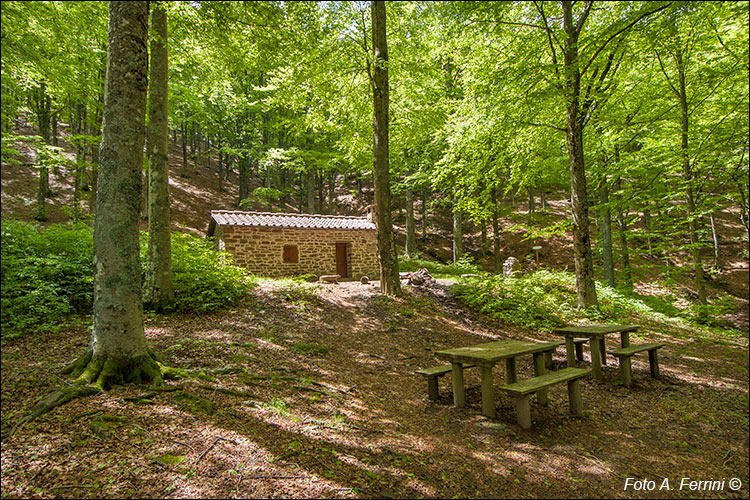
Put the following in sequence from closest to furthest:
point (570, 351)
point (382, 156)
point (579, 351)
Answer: point (570, 351)
point (579, 351)
point (382, 156)

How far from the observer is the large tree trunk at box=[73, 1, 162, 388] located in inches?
131

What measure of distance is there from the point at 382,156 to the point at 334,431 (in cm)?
751

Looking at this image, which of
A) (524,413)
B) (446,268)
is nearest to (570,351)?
(524,413)

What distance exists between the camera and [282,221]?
14211mm

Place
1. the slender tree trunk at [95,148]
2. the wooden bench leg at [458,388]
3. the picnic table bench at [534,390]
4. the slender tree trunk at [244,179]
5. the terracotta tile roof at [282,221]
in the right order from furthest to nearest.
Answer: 1. the slender tree trunk at [244,179]
2. the terracotta tile roof at [282,221]
3. the slender tree trunk at [95,148]
4. the wooden bench leg at [458,388]
5. the picnic table bench at [534,390]

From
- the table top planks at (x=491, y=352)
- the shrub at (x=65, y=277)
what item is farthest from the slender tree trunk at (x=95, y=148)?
the table top planks at (x=491, y=352)

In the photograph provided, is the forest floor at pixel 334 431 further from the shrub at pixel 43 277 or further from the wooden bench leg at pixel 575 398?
the shrub at pixel 43 277

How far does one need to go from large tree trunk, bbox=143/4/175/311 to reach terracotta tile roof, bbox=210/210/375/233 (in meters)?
5.72

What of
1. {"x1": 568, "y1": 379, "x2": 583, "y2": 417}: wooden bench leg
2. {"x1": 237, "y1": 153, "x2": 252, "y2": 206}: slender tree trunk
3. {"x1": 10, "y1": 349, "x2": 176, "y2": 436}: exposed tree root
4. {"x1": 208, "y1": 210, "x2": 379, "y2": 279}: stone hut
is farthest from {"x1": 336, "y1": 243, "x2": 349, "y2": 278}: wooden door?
{"x1": 568, "y1": 379, "x2": 583, "y2": 417}: wooden bench leg

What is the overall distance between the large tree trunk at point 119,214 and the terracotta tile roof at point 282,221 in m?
9.40

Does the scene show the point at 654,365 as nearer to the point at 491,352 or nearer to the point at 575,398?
the point at 575,398

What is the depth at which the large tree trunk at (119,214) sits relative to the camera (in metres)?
3.33

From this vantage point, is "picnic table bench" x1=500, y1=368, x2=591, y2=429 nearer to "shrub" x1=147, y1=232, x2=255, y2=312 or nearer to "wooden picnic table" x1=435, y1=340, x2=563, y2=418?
"wooden picnic table" x1=435, y1=340, x2=563, y2=418

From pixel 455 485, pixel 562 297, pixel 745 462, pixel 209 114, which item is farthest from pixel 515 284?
pixel 209 114
